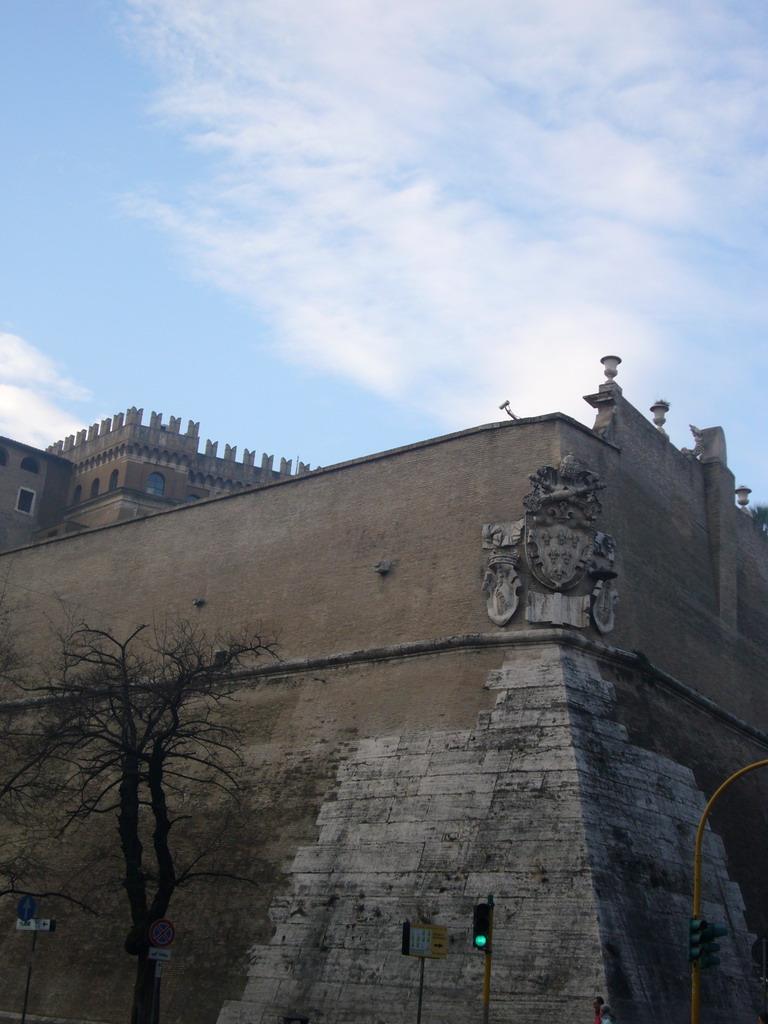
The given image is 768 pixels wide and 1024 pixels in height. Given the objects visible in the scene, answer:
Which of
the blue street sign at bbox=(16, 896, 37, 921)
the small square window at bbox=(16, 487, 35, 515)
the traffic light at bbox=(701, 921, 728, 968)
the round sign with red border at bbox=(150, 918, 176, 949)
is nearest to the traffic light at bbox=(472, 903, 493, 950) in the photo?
the traffic light at bbox=(701, 921, 728, 968)

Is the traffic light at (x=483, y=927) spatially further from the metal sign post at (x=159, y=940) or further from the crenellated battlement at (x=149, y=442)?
the crenellated battlement at (x=149, y=442)

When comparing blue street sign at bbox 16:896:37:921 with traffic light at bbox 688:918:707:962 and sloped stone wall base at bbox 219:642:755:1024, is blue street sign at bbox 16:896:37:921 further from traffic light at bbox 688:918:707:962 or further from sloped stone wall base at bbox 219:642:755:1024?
traffic light at bbox 688:918:707:962


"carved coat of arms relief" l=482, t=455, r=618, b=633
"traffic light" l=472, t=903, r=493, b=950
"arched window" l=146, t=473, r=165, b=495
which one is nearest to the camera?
"traffic light" l=472, t=903, r=493, b=950

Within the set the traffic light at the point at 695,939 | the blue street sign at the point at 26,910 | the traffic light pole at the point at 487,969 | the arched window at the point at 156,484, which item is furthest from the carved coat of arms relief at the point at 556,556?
the arched window at the point at 156,484

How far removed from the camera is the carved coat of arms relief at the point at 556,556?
72.1 feet

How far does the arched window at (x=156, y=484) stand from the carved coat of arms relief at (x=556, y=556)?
3008cm

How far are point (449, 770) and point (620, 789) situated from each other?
2.71 meters

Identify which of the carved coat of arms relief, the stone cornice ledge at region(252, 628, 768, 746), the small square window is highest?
the small square window

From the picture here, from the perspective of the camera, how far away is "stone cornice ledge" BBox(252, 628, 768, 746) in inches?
849

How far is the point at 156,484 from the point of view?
51.1m

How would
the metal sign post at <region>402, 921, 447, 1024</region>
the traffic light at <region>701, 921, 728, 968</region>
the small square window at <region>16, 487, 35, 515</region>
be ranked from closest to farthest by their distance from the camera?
the traffic light at <region>701, 921, 728, 968</region>
the metal sign post at <region>402, 921, 447, 1024</region>
the small square window at <region>16, 487, 35, 515</region>

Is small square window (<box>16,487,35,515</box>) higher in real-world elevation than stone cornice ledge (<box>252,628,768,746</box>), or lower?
higher

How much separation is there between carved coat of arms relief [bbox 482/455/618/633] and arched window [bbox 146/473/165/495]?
1184 inches

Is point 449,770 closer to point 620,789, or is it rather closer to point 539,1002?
point 620,789
